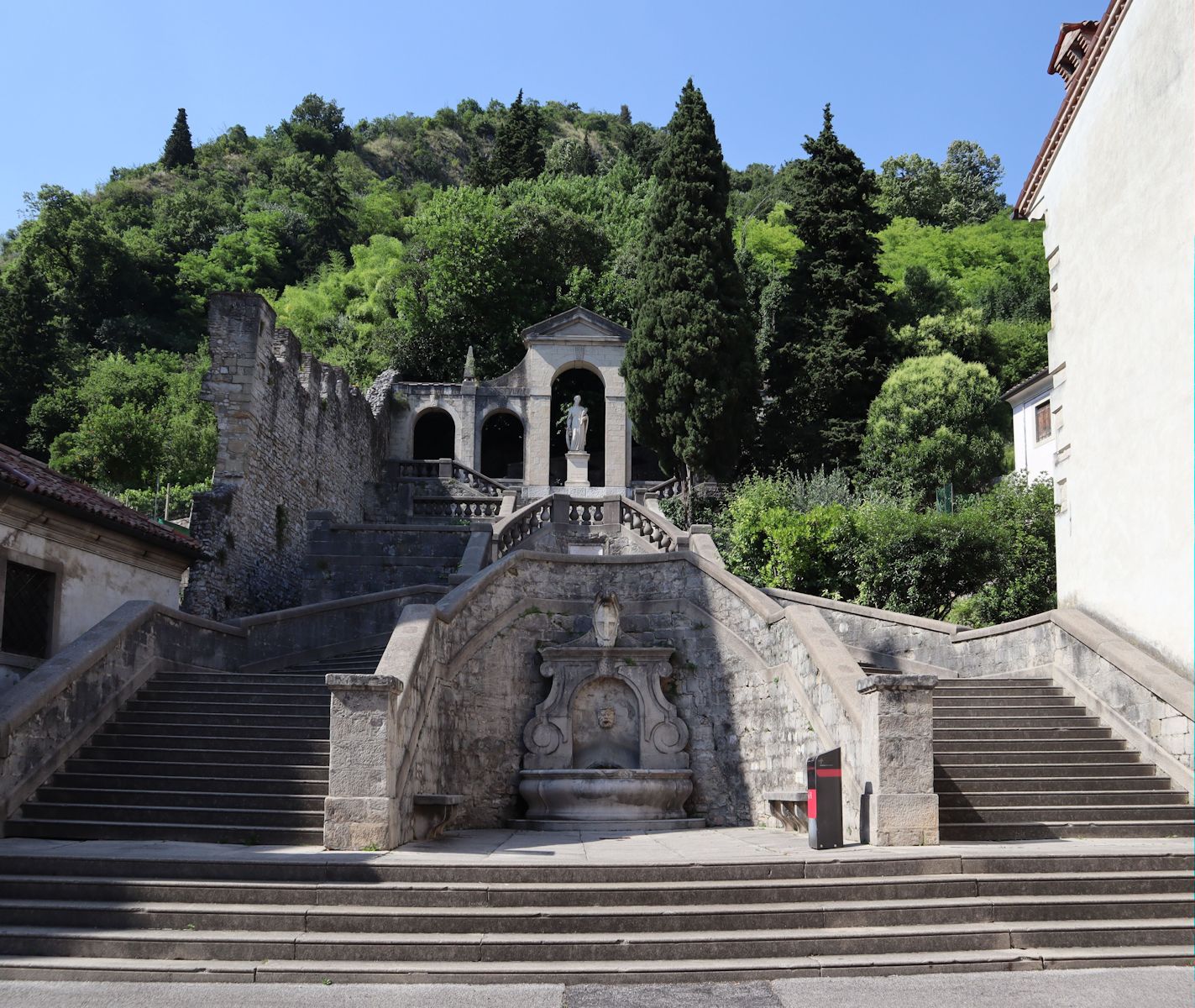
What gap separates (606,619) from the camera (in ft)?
52.9

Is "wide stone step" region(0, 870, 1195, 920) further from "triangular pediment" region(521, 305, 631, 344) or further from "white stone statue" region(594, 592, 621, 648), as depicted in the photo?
"triangular pediment" region(521, 305, 631, 344)

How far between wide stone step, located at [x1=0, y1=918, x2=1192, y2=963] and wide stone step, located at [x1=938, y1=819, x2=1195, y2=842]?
266 centimetres

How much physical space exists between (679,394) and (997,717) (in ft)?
54.5

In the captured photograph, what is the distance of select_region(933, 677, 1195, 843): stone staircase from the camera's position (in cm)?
1062

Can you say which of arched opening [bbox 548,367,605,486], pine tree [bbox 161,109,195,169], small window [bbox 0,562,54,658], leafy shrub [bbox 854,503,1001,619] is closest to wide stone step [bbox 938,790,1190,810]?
leafy shrub [bbox 854,503,1001,619]

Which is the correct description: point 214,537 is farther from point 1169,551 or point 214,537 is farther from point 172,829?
point 1169,551

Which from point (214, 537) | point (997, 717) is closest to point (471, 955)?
point (997, 717)

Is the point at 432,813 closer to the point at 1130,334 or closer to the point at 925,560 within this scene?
the point at 1130,334

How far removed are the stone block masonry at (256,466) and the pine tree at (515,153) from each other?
129ft

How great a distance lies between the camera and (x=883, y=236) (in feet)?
187

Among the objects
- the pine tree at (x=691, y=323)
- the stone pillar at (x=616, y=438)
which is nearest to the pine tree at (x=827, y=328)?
the pine tree at (x=691, y=323)

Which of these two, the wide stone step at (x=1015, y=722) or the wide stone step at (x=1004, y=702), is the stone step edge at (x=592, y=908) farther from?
the wide stone step at (x=1004, y=702)

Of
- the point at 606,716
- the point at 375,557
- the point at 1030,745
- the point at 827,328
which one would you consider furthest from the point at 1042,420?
the point at 1030,745

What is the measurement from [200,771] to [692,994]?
6.96 meters
